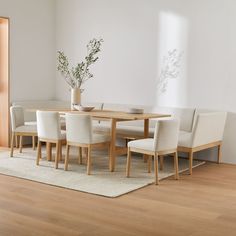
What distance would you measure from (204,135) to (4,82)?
11.9 ft

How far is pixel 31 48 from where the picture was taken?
316 inches

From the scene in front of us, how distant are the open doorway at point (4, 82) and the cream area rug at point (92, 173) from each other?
947mm

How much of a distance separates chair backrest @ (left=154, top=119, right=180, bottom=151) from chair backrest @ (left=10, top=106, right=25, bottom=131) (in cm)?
250

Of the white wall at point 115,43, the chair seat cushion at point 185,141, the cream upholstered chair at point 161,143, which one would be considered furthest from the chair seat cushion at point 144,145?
the white wall at point 115,43

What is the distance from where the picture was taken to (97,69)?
7918 millimetres

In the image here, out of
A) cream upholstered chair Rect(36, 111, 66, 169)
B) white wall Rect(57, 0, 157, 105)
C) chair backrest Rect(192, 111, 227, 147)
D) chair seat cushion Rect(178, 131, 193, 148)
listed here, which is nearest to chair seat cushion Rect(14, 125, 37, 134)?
cream upholstered chair Rect(36, 111, 66, 169)

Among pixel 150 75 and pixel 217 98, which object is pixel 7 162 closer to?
pixel 150 75

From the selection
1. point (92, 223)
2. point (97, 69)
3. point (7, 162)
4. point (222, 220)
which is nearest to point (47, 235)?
point (92, 223)

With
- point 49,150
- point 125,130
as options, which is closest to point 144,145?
point 125,130

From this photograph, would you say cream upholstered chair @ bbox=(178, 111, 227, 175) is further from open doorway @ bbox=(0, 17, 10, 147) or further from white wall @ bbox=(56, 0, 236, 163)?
open doorway @ bbox=(0, 17, 10, 147)

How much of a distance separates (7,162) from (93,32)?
294 centimetres

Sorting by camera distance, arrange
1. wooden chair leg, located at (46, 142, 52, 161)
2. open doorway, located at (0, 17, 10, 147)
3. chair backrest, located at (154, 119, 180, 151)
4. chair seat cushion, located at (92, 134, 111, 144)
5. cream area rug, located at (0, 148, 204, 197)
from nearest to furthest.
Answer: cream area rug, located at (0, 148, 204, 197)
chair backrest, located at (154, 119, 180, 151)
chair seat cushion, located at (92, 134, 111, 144)
wooden chair leg, located at (46, 142, 52, 161)
open doorway, located at (0, 17, 10, 147)

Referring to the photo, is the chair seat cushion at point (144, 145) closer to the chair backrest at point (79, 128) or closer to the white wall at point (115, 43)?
the chair backrest at point (79, 128)

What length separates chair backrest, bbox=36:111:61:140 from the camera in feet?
19.0
